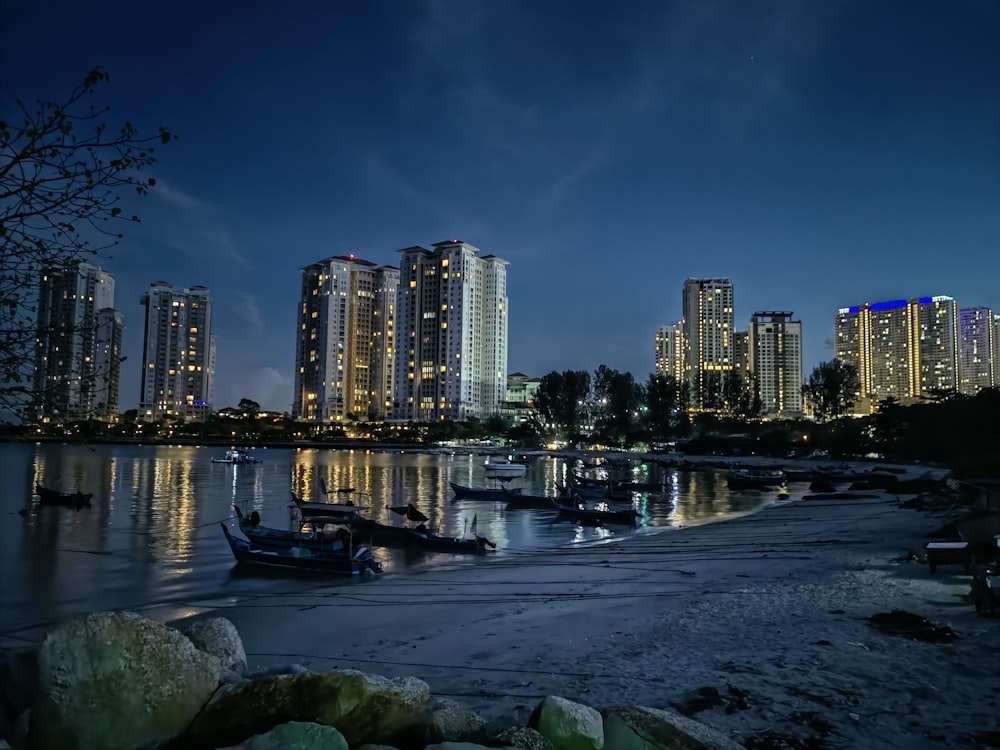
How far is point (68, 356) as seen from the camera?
20.3 ft

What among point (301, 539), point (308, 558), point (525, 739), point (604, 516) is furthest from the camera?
point (604, 516)

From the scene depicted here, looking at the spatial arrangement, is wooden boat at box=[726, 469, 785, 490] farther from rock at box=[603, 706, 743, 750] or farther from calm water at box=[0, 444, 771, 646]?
rock at box=[603, 706, 743, 750]

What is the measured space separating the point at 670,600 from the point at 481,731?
31.7ft

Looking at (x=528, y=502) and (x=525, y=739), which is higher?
(x=525, y=739)

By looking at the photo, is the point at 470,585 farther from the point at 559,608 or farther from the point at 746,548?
the point at 746,548

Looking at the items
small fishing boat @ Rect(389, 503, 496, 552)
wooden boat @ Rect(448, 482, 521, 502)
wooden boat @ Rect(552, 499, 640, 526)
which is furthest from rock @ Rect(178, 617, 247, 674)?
wooden boat @ Rect(448, 482, 521, 502)

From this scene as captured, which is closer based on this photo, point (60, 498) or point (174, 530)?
point (174, 530)

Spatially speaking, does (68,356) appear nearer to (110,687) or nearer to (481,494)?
(110,687)

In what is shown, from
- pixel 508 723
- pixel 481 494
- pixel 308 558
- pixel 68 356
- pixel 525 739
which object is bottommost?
pixel 481 494

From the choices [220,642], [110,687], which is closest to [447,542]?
[220,642]

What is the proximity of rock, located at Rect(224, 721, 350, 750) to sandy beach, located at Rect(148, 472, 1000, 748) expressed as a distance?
3.08 meters

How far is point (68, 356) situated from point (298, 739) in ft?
13.0

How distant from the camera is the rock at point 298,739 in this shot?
218 inches

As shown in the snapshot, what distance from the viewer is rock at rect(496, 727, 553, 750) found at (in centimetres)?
577
